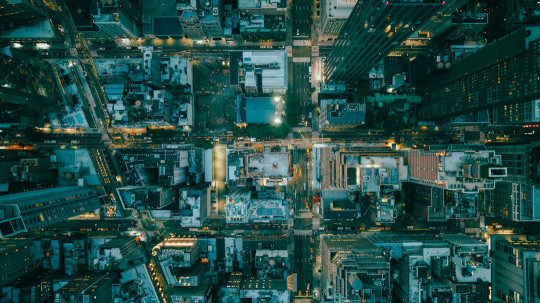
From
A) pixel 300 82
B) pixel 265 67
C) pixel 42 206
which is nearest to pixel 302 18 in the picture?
pixel 300 82

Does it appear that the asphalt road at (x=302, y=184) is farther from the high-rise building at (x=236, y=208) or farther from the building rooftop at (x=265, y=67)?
the building rooftop at (x=265, y=67)

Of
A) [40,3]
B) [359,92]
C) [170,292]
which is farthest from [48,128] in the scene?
[359,92]

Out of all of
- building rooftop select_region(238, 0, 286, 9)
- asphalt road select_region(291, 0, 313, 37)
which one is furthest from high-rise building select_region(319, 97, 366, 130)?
building rooftop select_region(238, 0, 286, 9)

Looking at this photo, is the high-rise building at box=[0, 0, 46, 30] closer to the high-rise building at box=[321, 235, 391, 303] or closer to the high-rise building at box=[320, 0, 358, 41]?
the high-rise building at box=[320, 0, 358, 41]

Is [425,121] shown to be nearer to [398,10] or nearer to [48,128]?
[398,10]

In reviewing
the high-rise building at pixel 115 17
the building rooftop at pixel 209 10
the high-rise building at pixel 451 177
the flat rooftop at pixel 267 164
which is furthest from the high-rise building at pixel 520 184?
the high-rise building at pixel 115 17
